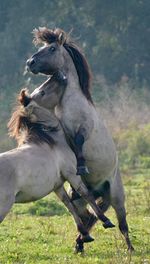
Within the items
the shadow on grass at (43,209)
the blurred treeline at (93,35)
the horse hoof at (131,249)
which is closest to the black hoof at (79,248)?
the horse hoof at (131,249)

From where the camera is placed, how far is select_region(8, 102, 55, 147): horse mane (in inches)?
388

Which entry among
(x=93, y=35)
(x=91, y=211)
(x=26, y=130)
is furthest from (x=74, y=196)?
(x=93, y=35)

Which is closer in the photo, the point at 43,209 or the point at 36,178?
the point at 36,178

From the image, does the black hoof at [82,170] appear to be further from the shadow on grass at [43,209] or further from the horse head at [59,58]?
the shadow on grass at [43,209]

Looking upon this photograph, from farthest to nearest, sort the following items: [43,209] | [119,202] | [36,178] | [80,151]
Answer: [43,209]
[119,202]
[80,151]
[36,178]

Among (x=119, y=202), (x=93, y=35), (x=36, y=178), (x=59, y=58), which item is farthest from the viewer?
(x=93, y=35)

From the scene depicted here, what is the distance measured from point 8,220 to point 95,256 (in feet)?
13.0

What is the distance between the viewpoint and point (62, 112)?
34.2 feet

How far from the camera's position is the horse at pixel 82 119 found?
10391 mm

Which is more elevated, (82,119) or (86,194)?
(82,119)

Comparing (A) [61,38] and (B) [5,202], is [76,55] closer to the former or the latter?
(A) [61,38]

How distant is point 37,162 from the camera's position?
9250 millimetres

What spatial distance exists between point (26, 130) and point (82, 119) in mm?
772

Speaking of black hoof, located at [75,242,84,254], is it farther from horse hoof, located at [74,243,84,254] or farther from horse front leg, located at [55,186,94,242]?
horse front leg, located at [55,186,94,242]
